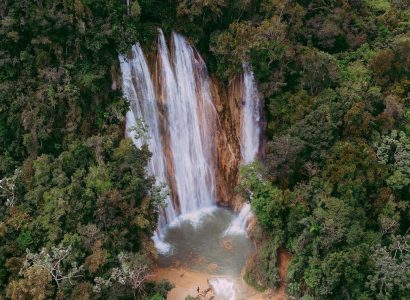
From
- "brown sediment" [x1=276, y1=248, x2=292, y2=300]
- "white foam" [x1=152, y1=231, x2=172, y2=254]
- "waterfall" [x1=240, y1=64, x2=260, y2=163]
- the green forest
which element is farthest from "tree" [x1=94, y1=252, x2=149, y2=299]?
"waterfall" [x1=240, y1=64, x2=260, y2=163]

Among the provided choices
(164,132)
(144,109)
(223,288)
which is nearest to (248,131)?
(164,132)

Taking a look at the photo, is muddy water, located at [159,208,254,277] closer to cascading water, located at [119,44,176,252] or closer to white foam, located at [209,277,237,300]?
white foam, located at [209,277,237,300]

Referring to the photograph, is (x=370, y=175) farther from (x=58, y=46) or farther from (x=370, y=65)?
(x=58, y=46)

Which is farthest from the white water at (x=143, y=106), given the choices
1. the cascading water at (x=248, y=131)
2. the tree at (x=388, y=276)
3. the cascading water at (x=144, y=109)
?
the tree at (x=388, y=276)

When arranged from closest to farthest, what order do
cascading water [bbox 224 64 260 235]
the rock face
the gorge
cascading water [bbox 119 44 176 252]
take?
1. cascading water [bbox 119 44 176 252]
2. the gorge
3. cascading water [bbox 224 64 260 235]
4. the rock face

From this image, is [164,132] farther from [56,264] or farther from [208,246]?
[56,264]

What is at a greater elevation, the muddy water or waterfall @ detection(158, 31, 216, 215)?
waterfall @ detection(158, 31, 216, 215)

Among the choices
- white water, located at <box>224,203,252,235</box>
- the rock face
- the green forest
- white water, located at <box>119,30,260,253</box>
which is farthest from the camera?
the rock face
